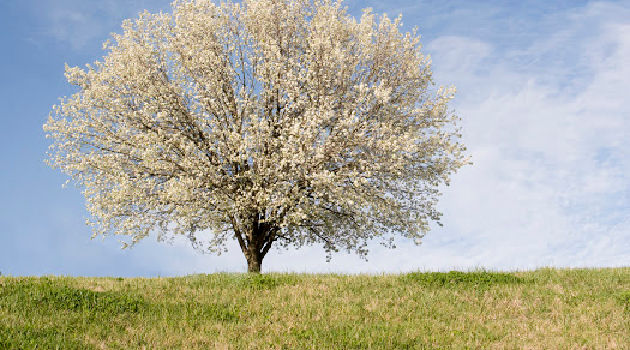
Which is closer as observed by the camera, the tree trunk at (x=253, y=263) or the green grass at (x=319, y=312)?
the green grass at (x=319, y=312)

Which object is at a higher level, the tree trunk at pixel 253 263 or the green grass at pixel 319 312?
the tree trunk at pixel 253 263

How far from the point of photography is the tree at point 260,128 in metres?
20.2

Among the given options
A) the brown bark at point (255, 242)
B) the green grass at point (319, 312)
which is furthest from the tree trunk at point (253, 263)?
the green grass at point (319, 312)

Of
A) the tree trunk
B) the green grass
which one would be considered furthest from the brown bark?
the green grass

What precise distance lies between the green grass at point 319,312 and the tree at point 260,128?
5.19 metres

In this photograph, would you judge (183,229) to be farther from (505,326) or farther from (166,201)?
(505,326)

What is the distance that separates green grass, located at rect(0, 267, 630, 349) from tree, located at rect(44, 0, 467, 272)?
5190mm

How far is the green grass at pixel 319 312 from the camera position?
10719 mm

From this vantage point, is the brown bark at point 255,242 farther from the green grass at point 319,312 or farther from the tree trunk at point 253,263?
the green grass at point 319,312

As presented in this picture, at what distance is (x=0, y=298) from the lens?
41.3 ft

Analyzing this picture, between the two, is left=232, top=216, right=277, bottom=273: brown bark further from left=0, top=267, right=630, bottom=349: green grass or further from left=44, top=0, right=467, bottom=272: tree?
left=0, top=267, right=630, bottom=349: green grass

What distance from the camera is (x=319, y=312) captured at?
12297 mm

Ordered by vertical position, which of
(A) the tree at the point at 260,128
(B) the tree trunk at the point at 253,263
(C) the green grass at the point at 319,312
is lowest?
(C) the green grass at the point at 319,312

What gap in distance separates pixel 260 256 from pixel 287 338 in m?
12.5
